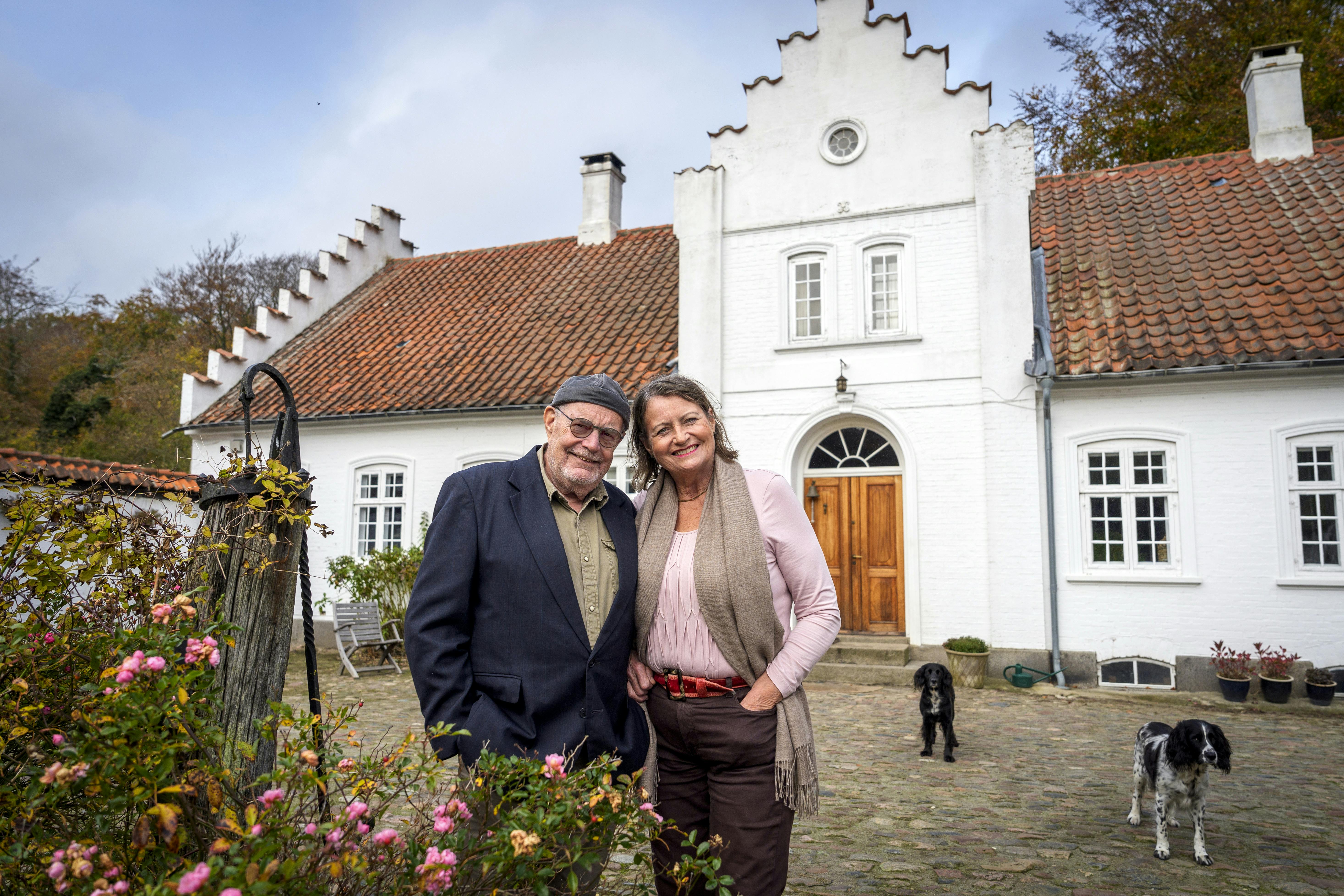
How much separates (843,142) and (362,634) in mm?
9877

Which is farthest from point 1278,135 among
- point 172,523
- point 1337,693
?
point 172,523

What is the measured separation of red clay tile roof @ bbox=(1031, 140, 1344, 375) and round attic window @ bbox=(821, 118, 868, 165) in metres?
3.33

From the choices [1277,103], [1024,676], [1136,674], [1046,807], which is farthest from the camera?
[1277,103]

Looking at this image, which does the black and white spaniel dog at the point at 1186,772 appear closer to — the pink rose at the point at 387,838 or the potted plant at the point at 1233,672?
the pink rose at the point at 387,838

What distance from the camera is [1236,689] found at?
9.65 metres

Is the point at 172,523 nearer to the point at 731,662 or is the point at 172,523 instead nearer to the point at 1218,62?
the point at 731,662

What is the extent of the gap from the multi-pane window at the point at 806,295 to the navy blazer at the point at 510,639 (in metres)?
10.1

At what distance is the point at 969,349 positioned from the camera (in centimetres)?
1135

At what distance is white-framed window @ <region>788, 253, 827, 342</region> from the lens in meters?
12.3

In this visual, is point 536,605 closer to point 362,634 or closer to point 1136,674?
point 1136,674

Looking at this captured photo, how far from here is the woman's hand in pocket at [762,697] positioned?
266 centimetres

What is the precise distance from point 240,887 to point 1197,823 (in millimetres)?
5115

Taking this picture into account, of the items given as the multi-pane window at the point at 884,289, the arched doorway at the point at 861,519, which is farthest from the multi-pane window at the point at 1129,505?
the multi-pane window at the point at 884,289

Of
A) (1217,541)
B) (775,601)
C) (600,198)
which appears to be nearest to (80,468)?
(600,198)
